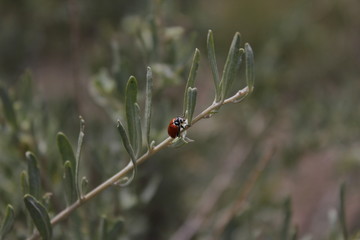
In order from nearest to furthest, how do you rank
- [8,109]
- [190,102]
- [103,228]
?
1. [190,102]
2. [103,228]
3. [8,109]

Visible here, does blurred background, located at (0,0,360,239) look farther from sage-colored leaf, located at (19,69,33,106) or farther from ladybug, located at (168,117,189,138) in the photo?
ladybug, located at (168,117,189,138)

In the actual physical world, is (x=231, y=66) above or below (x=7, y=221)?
above

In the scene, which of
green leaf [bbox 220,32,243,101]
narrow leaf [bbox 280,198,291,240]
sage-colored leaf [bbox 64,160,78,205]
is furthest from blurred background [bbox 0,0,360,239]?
green leaf [bbox 220,32,243,101]

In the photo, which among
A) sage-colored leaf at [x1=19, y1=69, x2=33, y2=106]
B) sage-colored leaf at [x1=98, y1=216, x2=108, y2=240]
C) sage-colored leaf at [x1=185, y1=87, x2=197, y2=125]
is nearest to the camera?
sage-colored leaf at [x1=185, y1=87, x2=197, y2=125]

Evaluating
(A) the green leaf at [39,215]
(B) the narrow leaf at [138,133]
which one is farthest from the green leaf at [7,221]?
(B) the narrow leaf at [138,133]

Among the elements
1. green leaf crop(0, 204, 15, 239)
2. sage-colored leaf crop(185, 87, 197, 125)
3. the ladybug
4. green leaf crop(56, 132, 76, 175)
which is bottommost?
green leaf crop(0, 204, 15, 239)

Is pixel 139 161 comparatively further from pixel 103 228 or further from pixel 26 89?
pixel 26 89

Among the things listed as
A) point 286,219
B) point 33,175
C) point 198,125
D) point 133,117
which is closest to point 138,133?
point 133,117
